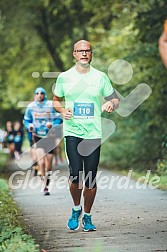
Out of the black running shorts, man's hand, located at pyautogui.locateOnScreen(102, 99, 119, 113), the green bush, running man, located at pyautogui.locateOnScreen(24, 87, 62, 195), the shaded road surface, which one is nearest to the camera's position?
the green bush

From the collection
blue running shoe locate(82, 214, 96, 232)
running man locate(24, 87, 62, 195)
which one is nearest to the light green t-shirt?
blue running shoe locate(82, 214, 96, 232)

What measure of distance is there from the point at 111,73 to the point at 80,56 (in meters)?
17.0

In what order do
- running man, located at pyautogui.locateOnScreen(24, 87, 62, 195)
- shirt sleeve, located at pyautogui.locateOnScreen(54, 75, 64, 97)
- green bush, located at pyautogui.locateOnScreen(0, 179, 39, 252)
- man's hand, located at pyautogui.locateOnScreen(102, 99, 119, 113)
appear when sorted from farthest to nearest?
running man, located at pyautogui.locateOnScreen(24, 87, 62, 195)
shirt sleeve, located at pyautogui.locateOnScreen(54, 75, 64, 97)
man's hand, located at pyautogui.locateOnScreen(102, 99, 119, 113)
green bush, located at pyautogui.locateOnScreen(0, 179, 39, 252)

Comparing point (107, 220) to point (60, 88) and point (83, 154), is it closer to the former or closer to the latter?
point (83, 154)

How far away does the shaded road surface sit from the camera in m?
8.30

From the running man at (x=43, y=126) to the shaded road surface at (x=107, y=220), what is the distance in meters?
0.63

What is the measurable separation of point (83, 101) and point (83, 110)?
0.11 m

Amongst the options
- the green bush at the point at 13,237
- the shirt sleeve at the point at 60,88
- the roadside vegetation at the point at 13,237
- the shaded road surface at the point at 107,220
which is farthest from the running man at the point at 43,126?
the shirt sleeve at the point at 60,88

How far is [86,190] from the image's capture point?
383 inches

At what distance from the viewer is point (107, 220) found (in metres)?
10.5

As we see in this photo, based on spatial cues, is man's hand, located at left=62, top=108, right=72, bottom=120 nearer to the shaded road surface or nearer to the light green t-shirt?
the light green t-shirt

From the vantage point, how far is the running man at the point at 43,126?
51.4 ft

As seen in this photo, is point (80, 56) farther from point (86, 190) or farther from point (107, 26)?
point (107, 26)

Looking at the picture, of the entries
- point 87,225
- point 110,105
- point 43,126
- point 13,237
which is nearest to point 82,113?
point 110,105
